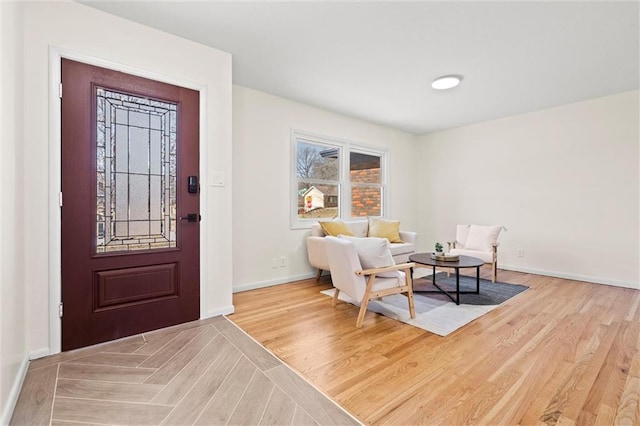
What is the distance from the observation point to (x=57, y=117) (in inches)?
82.4

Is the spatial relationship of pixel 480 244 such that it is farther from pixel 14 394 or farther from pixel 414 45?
pixel 14 394

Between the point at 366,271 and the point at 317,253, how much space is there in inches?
60.4

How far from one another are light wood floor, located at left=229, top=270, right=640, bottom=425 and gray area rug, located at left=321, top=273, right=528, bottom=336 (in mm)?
110

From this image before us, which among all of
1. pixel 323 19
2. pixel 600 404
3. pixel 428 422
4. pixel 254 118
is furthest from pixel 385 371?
pixel 254 118

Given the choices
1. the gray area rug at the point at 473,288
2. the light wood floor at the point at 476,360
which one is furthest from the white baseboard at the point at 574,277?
the gray area rug at the point at 473,288

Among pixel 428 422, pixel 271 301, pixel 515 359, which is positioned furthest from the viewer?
pixel 271 301

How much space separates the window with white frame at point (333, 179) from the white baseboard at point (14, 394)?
293 cm

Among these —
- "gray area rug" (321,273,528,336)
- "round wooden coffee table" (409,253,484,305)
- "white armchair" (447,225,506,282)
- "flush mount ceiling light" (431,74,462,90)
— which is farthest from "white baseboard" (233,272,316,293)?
"flush mount ceiling light" (431,74,462,90)

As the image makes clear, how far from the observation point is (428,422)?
1.44 meters

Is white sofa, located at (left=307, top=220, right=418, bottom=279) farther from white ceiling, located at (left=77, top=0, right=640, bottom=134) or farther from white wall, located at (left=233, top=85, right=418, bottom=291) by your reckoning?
white ceiling, located at (left=77, top=0, right=640, bottom=134)

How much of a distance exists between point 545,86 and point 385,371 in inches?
158

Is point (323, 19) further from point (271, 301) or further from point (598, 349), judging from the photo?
point (598, 349)

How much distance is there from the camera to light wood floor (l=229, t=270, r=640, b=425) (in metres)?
1.54

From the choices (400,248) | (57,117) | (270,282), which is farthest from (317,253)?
(57,117)
